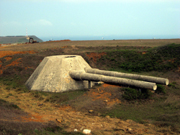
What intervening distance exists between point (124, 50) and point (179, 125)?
65.1 ft

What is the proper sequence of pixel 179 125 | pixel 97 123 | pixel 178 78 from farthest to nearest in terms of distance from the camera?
pixel 178 78 < pixel 97 123 < pixel 179 125

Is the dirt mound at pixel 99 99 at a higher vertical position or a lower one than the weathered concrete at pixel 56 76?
lower

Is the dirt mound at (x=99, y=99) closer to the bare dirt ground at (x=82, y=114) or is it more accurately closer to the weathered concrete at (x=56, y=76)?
the bare dirt ground at (x=82, y=114)

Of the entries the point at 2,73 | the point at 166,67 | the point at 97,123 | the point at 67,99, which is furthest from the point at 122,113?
the point at 2,73

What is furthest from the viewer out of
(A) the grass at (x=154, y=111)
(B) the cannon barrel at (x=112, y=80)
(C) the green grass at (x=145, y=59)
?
(C) the green grass at (x=145, y=59)

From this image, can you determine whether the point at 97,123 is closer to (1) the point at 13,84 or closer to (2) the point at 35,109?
(2) the point at 35,109

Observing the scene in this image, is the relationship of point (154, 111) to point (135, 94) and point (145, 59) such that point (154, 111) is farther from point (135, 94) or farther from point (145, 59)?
point (145, 59)

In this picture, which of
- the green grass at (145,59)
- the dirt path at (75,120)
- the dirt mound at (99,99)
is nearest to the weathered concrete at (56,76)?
the dirt path at (75,120)

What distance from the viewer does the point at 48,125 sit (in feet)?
28.0

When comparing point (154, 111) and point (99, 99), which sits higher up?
point (99, 99)

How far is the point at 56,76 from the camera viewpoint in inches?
646

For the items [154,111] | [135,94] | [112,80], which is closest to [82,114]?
[112,80]

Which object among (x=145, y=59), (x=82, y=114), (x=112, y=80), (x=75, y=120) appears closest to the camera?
(x=75, y=120)

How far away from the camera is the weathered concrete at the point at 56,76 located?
16.1 meters
